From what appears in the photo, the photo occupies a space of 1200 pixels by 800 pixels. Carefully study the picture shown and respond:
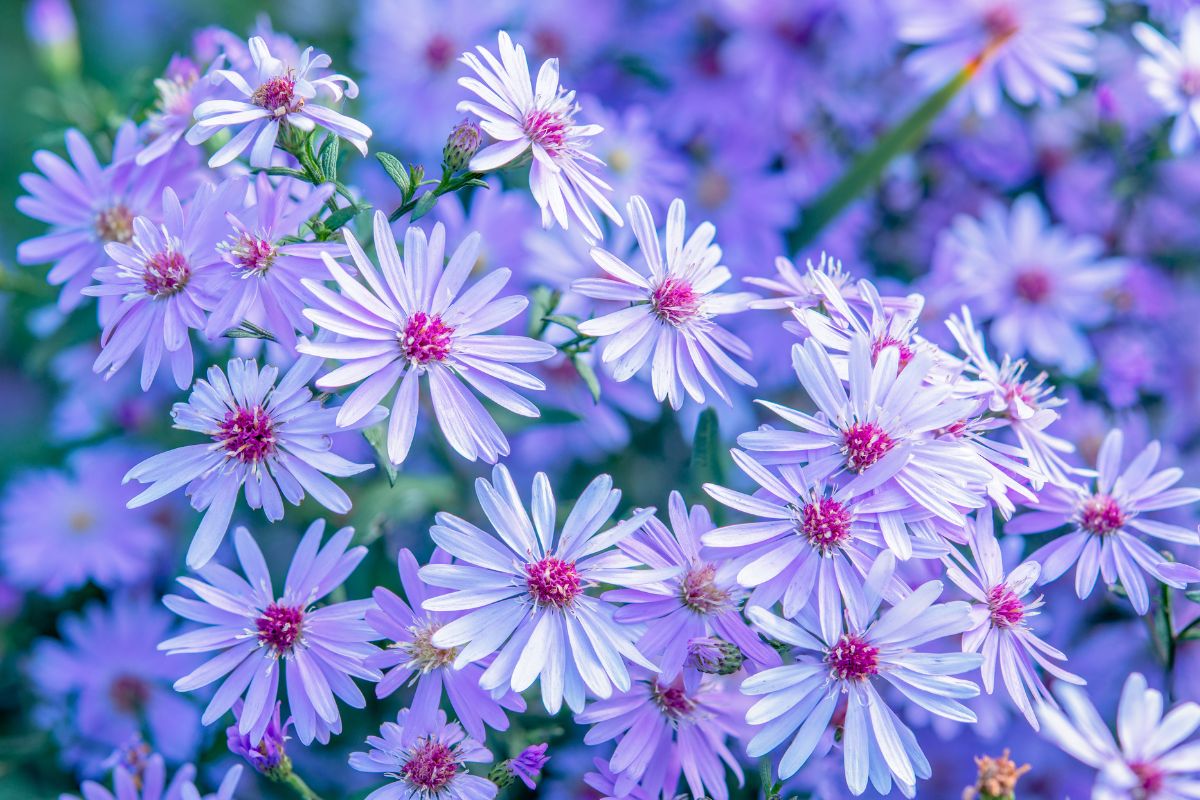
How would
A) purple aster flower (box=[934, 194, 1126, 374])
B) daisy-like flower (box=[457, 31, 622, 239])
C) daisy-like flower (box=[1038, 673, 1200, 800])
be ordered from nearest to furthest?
daisy-like flower (box=[1038, 673, 1200, 800]) < daisy-like flower (box=[457, 31, 622, 239]) < purple aster flower (box=[934, 194, 1126, 374])

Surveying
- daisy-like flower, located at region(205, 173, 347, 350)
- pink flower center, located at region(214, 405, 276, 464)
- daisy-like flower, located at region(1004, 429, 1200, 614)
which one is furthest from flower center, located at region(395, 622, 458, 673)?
daisy-like flower, located at region(1004, 429, 1200, 614)

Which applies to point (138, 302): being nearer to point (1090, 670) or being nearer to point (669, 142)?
point (669, 142)

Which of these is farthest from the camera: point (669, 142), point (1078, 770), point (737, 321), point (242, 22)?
point (242, 22)

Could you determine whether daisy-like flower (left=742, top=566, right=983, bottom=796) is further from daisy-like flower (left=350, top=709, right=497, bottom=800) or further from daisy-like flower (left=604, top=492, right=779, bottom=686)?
daisy-like flower (left=350, top=709, right=497, bottom=800)

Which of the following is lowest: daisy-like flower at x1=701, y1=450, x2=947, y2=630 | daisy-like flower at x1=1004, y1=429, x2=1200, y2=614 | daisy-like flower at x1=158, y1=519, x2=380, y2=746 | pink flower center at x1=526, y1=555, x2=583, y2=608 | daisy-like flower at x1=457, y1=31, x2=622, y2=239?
daisy-like flower at x1=158, y1=519, x2=380, y2=746

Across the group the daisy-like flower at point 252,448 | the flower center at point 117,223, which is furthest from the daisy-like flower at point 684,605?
the flower center at point 117,223

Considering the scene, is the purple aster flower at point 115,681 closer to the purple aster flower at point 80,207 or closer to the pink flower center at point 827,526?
the purple aster flower at point 80,207

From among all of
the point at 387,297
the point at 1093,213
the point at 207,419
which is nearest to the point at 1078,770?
the point at 1093,213
